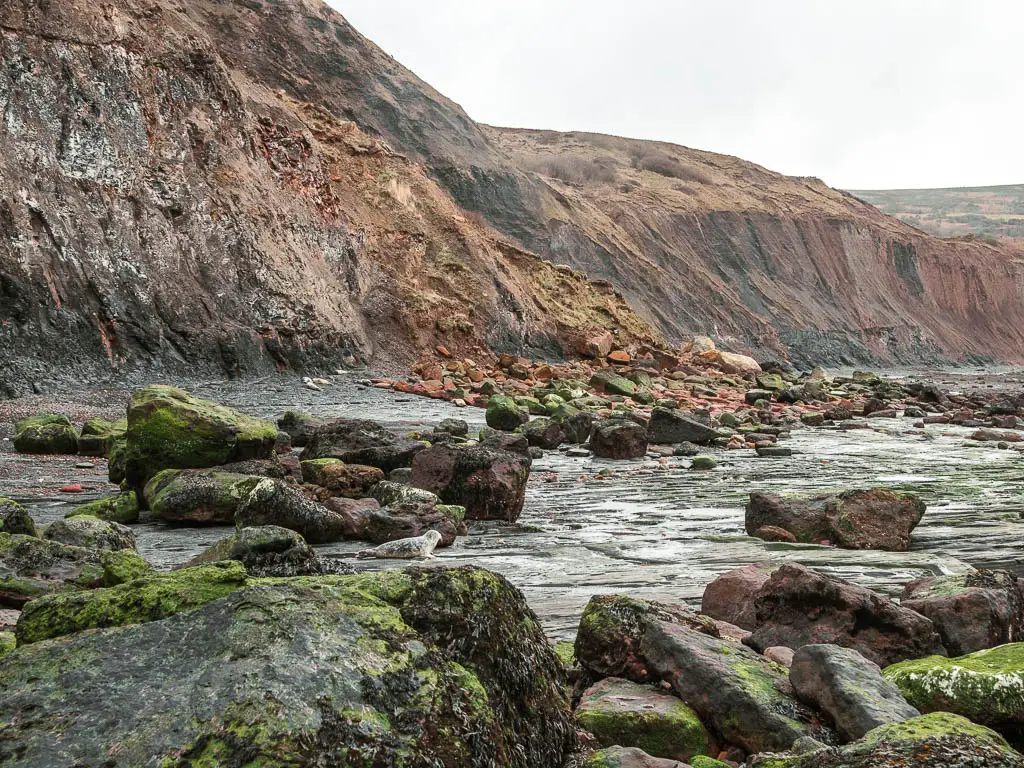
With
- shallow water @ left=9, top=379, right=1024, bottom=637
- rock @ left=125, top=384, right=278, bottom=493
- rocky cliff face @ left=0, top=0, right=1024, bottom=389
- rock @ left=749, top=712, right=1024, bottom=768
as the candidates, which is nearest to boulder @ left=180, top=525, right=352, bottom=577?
shallow water @ left=9, top=379, right=1024, bottom=637

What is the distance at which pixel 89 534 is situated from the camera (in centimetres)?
536

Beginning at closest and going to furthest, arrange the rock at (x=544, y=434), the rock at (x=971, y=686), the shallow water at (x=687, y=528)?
the rock at (x=971, y=686) → the shallow water at (x=687, y=528) → the rock at (x=544, y=434)

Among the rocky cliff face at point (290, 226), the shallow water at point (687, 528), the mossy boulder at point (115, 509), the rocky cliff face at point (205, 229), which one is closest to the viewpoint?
the shallow water at point (687, 528)

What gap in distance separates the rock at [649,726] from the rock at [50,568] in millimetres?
2463

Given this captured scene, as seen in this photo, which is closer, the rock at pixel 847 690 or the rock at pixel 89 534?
the rock at pixel 847 690

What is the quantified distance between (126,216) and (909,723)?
19866 mm

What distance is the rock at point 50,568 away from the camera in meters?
4.14

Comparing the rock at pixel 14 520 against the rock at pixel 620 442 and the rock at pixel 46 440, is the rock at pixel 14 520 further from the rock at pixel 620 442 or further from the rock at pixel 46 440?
the rock at pixel 620 442

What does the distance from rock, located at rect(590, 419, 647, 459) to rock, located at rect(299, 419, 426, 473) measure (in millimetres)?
3867

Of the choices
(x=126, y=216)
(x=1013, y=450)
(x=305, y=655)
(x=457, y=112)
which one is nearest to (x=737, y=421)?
(x=1013, y=450)

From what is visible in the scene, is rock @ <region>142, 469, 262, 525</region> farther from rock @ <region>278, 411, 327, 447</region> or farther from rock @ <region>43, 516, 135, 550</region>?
rock @ <region>278, 411, 327, 447</region>

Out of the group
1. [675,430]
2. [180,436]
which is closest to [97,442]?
[180,436]

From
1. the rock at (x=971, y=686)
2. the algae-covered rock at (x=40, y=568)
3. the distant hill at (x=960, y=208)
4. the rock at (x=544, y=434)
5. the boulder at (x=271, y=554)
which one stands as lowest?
the rock at (x=544, y=434)

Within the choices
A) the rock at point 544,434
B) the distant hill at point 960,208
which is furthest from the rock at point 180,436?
the distant hill at point 960,208
